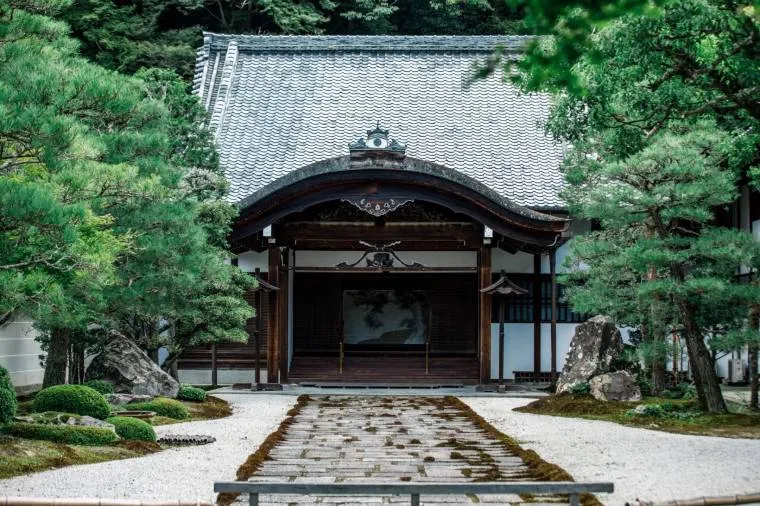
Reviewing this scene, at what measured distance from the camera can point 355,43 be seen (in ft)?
91.4

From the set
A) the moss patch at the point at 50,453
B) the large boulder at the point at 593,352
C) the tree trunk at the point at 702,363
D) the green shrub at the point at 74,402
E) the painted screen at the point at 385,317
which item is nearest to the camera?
the moss patch at the point at 50,453

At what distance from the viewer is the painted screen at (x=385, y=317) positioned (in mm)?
22141

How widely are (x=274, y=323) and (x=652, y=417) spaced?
790 cm

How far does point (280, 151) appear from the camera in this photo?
23.1 m

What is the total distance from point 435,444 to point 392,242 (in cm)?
928

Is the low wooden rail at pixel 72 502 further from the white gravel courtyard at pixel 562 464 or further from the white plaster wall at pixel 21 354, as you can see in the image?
the white plaster wall at pixel 21 354

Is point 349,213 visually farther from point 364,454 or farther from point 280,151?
point 364,454

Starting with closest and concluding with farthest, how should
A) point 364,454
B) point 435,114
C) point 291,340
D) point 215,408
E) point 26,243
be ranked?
point 26,243, point 364,454, point 215,408, point 291,340, point 435,114

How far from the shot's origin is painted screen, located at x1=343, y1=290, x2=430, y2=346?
22141mm

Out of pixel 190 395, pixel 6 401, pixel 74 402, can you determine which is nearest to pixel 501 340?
pixel 190 395

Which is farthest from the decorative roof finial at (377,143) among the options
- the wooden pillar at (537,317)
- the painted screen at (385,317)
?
the painted screen at (385,317)

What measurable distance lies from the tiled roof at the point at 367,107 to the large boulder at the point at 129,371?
6.12 meters

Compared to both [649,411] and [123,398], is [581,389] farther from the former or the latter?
[123,398]

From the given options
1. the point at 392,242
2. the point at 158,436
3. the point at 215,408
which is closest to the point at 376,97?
the point at 392,242
